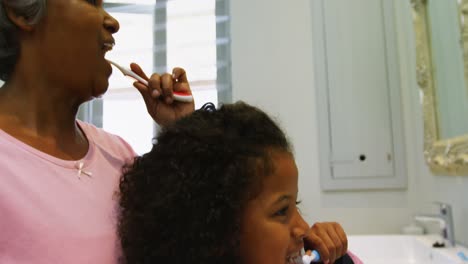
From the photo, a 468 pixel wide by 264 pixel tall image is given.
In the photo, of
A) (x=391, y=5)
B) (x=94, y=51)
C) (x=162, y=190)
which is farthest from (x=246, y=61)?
(x=162, y=190)

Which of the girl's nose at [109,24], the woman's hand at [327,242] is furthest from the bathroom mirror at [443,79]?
the girl's nose at [109,24]

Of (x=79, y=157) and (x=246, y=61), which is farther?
(x=246, y=61)

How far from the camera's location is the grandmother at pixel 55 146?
468 millimetres

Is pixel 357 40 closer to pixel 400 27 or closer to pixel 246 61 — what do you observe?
pixel 400 27

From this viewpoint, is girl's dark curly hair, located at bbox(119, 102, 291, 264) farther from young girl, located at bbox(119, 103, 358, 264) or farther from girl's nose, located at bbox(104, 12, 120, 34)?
girl's nose, located at bbox(104, 12, 120, 34)

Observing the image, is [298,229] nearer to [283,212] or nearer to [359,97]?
[283,212]

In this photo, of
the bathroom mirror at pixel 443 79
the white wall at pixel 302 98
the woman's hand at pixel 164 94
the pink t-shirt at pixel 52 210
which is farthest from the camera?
the white wall at pixel 302 98

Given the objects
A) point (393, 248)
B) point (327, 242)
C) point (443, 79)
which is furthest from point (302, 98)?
point (327, 242)

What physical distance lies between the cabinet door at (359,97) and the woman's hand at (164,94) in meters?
0.94

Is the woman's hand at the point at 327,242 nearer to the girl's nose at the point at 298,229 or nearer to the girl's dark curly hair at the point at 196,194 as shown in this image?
the girl's nose at the point at 298,229

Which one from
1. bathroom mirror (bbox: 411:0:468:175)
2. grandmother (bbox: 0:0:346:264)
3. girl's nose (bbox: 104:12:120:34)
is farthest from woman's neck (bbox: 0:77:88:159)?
bathroom mirror (bbox: 411:0:468:175)

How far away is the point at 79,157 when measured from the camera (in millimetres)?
589

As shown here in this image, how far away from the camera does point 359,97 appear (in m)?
1.52

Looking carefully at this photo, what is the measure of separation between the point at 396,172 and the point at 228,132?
3.89 feet
